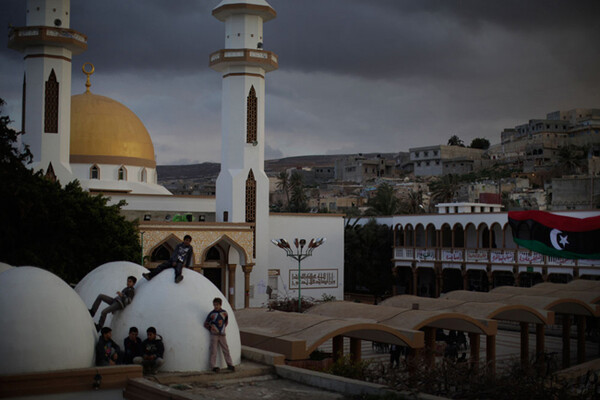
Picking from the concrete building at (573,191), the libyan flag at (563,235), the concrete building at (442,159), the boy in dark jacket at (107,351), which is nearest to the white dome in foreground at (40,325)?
the boy in dark jacket at (107,351)

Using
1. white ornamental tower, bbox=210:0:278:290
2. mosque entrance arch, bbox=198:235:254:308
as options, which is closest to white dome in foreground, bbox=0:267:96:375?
mosque entrance arch, bbox=198:235:254:308

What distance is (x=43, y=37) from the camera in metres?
31.8

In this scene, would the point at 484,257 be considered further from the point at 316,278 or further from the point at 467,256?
the point at 316,278

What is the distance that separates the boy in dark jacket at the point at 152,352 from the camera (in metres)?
10.8

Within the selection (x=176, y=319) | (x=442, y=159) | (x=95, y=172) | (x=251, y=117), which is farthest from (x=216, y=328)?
(x=442, y=159)

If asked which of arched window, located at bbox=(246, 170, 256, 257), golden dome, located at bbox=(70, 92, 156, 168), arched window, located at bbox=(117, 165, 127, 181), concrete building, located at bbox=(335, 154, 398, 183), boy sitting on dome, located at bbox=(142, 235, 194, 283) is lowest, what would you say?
boy sitting on dome, located at bbox=(142, 235, 194, 283)

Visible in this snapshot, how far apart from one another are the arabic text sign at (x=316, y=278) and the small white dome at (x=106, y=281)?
2254 centimetres

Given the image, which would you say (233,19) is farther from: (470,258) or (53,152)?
(470,258)

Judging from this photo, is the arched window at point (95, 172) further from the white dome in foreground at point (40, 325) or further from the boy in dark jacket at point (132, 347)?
the boy in dark jacket at point (132, 347)

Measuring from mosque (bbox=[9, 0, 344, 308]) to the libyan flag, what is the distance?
47.2ft

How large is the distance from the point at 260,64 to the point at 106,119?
8.99m

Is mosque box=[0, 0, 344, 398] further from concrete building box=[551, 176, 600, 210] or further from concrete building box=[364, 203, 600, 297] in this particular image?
concrete building box=[551, 176, 600, 210]

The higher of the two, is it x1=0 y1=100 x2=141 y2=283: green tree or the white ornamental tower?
the white ornamental tower

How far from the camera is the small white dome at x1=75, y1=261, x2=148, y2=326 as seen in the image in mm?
14477
